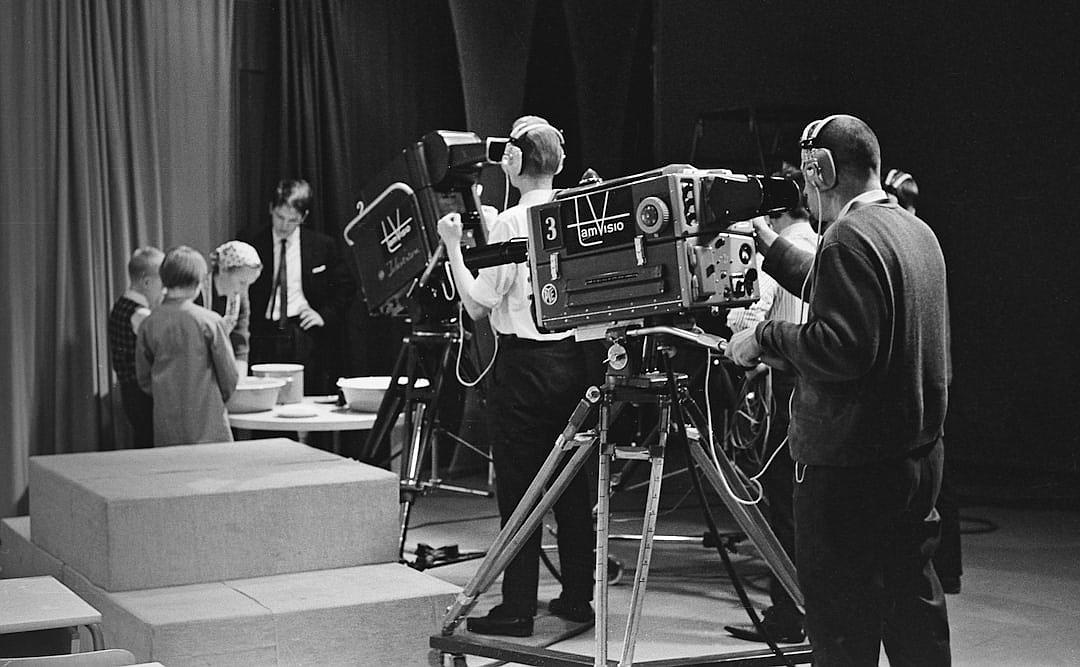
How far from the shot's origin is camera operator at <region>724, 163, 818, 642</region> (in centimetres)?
393

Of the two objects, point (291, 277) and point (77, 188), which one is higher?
point (77, 188)

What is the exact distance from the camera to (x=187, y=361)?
454cm

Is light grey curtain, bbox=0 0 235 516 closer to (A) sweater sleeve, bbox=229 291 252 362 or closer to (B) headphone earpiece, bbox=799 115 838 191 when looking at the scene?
(A) sweater sleeve, bbox=229 291 252 362

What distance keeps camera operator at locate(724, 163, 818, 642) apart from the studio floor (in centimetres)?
10

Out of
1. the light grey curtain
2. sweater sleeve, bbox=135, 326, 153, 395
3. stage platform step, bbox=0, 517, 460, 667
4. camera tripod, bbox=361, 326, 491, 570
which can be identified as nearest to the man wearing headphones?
stage platform step, bbox=0, 517, 460, 667

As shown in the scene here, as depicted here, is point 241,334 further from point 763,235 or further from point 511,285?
point 763,235

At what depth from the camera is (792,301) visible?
4.04m

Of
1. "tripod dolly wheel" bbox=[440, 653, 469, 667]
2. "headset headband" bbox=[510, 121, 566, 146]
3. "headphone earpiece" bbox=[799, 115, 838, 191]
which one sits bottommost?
"tripod dolly wheel" bbox=[440, 653, 469, 667]

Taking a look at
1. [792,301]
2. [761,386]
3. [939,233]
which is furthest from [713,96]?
[792,301]

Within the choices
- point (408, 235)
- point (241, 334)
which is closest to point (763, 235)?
point (408, 235)

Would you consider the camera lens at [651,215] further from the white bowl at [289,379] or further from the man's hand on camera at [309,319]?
the man's hand on camera at [309,319]

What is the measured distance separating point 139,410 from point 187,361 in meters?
0.51

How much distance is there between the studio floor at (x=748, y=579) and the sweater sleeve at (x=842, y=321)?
137cm

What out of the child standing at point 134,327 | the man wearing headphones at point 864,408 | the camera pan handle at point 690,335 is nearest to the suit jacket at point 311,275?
the child standing at point 134,327
